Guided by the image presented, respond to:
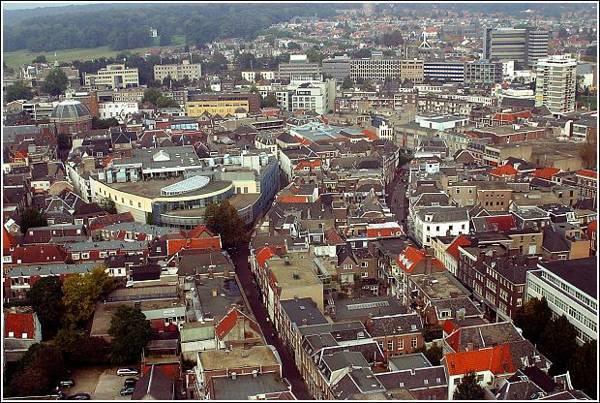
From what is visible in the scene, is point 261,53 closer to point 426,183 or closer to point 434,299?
point 426,183

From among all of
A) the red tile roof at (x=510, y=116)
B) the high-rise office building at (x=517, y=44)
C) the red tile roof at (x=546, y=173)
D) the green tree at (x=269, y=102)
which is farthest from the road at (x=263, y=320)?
the high-rise office building at (x=517, y=44)

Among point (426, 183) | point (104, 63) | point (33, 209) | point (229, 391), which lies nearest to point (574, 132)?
point (426, 183)

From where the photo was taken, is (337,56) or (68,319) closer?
(68,319)

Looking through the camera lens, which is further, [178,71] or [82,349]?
[178,71]

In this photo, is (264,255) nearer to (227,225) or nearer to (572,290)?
(227,225)

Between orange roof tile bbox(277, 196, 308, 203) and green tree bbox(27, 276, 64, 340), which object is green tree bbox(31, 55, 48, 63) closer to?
orange roof tile bbox(277, 196, 308, 203)

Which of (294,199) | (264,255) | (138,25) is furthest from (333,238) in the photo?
(138,25)
